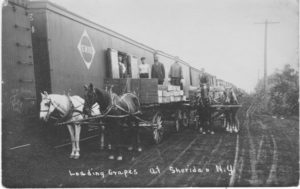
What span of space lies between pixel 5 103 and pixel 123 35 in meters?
5.46

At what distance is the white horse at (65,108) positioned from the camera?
6.33 meters

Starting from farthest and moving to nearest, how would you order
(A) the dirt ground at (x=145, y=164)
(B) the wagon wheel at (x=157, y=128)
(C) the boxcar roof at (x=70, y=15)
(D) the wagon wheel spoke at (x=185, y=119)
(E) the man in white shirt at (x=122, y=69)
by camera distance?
(D) the wagon wheel spoke at (x=185, y=119) < (E) the man in white shirt at (x=122, y=69) < (B) the wagon wheel at (x=157, y=128) < (C) the boxcar roof at (x=70, y=15) < (A) the dirt ground at (x=145, y=164)

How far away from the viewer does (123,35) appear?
10.5 meters

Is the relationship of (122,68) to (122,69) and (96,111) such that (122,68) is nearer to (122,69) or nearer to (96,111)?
(122,69)

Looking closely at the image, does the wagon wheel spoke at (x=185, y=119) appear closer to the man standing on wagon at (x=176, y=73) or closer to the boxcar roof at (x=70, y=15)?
the man standing on wagon at (x=176, y=73)

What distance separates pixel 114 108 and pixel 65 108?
41.3 inches

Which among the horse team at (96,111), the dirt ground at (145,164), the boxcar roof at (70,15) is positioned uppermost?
the boxcar roof at (70,15)

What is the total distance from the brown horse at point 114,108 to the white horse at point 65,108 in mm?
258

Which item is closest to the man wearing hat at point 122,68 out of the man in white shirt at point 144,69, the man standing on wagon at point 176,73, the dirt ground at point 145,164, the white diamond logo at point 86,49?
the man in white shirt at point 144,69

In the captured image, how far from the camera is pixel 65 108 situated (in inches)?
266

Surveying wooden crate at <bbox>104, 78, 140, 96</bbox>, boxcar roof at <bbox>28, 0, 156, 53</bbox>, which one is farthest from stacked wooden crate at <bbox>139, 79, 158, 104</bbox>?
boxcar roof at <bbox>28, 0, 156, 53</bbox>

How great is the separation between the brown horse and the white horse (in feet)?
0.85

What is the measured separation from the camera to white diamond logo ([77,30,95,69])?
796 cm

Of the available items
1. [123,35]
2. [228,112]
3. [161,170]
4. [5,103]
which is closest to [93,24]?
[123,35]
